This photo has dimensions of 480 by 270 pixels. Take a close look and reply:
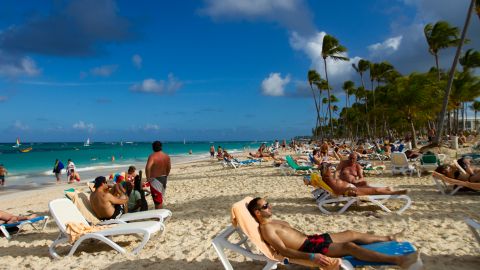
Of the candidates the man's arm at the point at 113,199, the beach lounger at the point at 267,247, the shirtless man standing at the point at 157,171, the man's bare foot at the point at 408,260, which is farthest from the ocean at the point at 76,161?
the man's bare foot at the point at 408,260

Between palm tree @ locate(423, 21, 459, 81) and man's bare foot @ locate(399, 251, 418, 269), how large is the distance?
25.9m

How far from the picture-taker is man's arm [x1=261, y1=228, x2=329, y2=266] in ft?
10.5

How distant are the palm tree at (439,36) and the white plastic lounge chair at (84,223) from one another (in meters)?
26.0

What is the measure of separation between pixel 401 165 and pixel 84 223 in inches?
367

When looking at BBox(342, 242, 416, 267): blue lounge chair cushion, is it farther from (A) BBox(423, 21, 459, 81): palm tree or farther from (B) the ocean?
(A) BBox(423, 21, 459, 81): palm tree

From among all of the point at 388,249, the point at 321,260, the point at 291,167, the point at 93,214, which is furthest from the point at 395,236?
the point at 291,167

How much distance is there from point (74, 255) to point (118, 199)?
118cm

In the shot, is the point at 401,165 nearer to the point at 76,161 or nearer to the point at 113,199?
the point at 113,199

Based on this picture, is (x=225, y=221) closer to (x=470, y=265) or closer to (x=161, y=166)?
(x=161, y=166)

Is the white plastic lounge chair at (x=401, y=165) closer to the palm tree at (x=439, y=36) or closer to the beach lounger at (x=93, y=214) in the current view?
the beach lounger at (x=93, y=214)

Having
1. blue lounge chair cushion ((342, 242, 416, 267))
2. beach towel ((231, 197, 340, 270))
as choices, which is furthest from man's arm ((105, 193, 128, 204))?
blue lounge chair cushion ((342, 242, 416, 267))

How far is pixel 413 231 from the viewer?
5113 millimetres

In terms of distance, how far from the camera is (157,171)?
6379 mm

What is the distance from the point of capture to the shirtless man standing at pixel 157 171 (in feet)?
20.8
